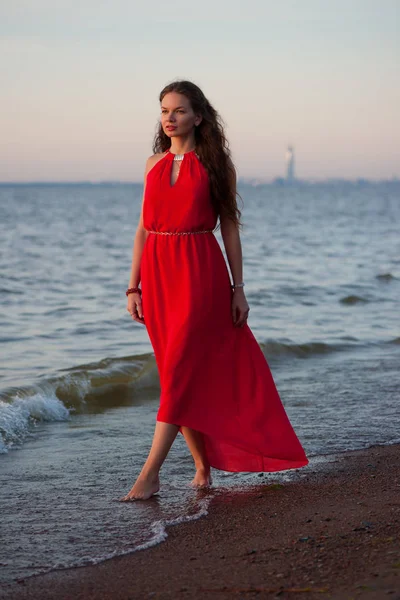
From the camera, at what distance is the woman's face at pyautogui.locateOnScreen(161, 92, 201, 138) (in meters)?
3.82

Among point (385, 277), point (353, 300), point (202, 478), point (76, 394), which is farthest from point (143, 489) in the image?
point (385, 277)

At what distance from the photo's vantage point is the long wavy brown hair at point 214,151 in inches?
149

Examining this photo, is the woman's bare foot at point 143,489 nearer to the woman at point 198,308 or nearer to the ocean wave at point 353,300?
the woman at point 198,308

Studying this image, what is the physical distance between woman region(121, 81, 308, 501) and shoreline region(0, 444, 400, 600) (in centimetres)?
30

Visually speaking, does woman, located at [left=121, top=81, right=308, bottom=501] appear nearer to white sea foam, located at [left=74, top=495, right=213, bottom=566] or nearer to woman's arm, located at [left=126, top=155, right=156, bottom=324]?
woman's arm, located at [left=126, top=155, right=156, bottom=324]

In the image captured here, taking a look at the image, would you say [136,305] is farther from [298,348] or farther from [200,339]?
[298,348]

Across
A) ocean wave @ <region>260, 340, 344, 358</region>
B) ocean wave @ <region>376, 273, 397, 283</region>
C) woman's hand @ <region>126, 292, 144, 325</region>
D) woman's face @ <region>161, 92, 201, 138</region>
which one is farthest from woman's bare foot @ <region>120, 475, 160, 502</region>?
ocean wave @ <region>376, 273, 397, 283</region>

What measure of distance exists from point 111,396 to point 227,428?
Result: 3.20 metres

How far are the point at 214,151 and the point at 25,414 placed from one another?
288 centimetres

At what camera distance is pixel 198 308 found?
376 centimetres

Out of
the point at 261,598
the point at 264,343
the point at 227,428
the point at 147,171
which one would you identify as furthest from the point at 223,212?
the point at 264,343

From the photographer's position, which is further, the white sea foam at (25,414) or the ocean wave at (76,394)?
the ocean wave at (76,394)

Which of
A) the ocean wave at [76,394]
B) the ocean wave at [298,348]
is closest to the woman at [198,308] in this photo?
the ocean wave at [76,394]

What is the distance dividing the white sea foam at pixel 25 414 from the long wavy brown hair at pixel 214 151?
229 cm
